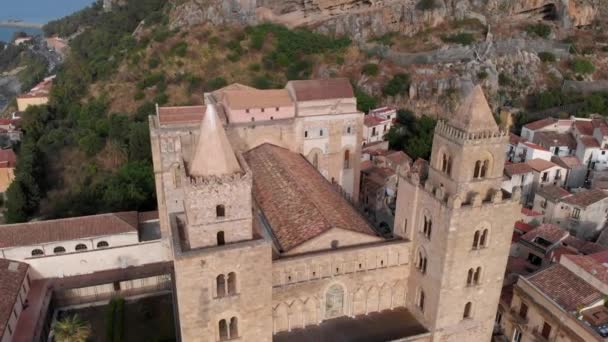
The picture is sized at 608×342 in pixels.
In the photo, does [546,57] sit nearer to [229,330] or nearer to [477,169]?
[477,169]

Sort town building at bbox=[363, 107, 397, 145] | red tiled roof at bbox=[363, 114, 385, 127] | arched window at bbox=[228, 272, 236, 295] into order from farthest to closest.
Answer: red tiled roof at bbox=[363, 114, 385, 127]
town building at bbox=[363, 107, 397, 145]
arched window at bbox=[228, 272, 236, 295]

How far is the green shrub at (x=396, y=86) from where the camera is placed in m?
71.2

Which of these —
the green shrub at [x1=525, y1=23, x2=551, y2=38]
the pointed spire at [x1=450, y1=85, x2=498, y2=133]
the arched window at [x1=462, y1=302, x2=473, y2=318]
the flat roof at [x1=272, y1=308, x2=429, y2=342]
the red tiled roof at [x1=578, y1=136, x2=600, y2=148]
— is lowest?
the flat roof at [x1=272, y1=308, x2=429, y2=342]

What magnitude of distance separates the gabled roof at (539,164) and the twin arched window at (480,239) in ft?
100

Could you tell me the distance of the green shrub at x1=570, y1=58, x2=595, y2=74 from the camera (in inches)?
3118

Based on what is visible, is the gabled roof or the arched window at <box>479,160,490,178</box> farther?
the gabled roof

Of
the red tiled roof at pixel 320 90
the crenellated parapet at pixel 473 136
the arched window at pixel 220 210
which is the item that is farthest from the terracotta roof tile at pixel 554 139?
the arched window at pixel 220 210

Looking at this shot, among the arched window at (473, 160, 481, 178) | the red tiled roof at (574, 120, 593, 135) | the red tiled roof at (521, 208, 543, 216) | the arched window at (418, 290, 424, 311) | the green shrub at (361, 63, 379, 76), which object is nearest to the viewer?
the arched window at (473, 160, 481, 178)

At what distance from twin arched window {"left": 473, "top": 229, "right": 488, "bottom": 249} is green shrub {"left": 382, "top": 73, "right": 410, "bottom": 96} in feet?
168

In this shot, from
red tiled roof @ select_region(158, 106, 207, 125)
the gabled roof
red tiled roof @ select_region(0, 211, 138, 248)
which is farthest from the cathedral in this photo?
the gabled roof

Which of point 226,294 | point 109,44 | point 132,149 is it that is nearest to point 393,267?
point 226,294

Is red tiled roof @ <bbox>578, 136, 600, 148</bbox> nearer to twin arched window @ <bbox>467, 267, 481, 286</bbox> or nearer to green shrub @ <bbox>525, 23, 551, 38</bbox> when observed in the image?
green shrub @ <bbox>525, 23, 551, 38</bbox>

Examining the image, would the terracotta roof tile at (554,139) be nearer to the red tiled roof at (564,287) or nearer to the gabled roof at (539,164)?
the gabled roof at (539,164)

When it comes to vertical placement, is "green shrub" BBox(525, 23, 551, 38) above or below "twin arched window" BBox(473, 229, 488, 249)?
above
